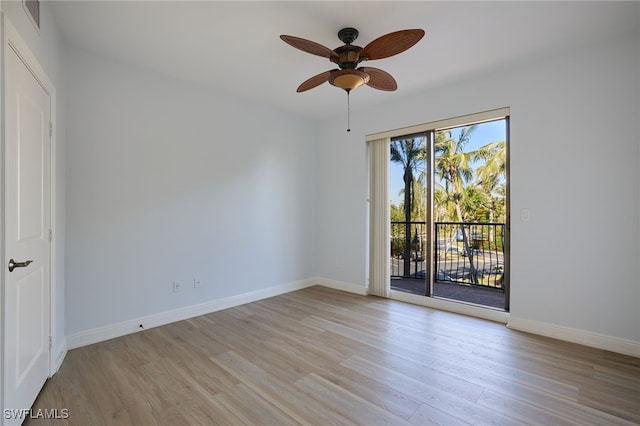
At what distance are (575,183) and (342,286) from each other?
3.15 meters

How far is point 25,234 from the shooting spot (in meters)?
1.73

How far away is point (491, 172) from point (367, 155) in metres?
2.52

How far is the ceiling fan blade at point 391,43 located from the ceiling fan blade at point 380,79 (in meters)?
0.13

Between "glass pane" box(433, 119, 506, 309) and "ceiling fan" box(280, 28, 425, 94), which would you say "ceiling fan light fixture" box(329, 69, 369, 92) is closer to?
"ceiling fan" box(280, 28, 425, 94)

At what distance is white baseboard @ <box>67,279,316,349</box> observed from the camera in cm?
272

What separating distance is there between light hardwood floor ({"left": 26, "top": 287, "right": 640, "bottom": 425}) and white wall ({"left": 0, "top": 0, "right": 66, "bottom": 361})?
0.41 meters

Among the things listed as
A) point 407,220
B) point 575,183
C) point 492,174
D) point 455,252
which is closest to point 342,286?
point 407,220

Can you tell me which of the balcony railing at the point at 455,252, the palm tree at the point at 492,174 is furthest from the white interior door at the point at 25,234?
the palm tree at the point at 492,174

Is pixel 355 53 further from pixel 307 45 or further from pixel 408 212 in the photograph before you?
pixel 408 212

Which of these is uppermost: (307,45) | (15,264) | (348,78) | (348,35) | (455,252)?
(348,35)

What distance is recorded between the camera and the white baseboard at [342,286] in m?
4.47

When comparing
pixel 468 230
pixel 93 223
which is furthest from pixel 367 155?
pixel 93 223

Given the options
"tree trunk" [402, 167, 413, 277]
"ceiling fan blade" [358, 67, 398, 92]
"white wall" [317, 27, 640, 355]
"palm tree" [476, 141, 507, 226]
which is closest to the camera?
"ceiling fan blade" [358, 67, 398, 92]

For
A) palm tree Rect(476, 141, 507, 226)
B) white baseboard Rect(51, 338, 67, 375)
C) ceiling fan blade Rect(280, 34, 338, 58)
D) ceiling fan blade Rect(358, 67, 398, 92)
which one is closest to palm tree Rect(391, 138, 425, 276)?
palm tree Rect(476, 141, 507, 226)
